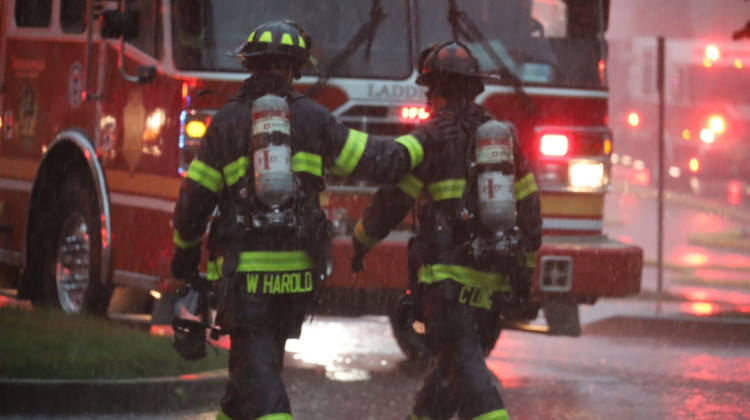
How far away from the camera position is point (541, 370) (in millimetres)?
8656

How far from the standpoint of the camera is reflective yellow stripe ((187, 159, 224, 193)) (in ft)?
16.3

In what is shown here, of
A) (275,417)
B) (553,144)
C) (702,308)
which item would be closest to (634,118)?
(702,308)

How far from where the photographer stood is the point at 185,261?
202 inches

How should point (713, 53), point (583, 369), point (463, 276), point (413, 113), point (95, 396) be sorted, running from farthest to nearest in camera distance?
point (713, 53)
point (583, 369)
point (413, 113)
point (95, 396)
point (463, 276)

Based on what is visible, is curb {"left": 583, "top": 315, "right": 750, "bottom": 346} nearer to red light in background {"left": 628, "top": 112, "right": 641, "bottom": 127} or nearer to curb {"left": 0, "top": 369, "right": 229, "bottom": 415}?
curb {"left": 0, "top": 369, "right": 229, "bottom": 415}

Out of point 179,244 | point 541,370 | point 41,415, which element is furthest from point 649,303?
point 179,244

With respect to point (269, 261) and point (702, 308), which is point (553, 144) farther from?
point (702, 308)

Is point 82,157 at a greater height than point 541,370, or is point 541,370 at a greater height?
point 82,157

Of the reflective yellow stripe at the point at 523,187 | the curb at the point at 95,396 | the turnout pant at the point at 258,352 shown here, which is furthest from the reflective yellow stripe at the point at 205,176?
the curb at the point at 95,396

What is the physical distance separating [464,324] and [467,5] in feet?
10.9

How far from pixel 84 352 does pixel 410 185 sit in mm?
2487

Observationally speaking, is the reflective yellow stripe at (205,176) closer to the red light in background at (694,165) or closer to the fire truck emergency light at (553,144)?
the fire truck emergency light at (553,144)

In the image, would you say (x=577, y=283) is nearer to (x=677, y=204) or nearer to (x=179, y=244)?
(x=179, y=244)

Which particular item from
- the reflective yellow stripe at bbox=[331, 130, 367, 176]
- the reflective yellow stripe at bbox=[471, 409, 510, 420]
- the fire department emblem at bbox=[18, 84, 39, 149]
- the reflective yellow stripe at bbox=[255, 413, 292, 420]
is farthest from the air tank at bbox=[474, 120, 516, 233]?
the fire department emblem at bbox=[18, 84, 39, 149]
